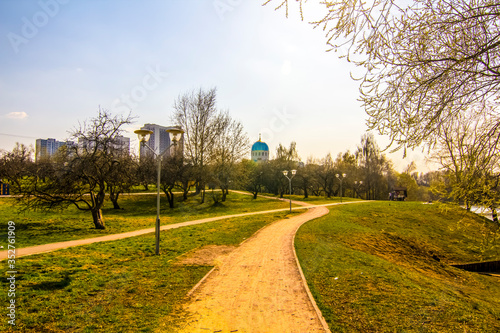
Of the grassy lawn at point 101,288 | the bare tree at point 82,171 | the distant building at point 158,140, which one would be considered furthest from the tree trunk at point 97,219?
the grassy lawn at point 101,288

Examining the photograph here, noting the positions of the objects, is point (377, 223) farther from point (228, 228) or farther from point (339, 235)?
point (228, 228)

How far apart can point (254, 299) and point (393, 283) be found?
473 cm

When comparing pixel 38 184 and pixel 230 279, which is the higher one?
pixel 38 184

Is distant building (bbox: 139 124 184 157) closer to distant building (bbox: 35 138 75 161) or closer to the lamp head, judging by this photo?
the lamp head

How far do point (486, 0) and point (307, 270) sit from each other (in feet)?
27.0

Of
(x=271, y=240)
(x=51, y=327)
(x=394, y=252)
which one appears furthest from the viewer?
(x=394, y=252)

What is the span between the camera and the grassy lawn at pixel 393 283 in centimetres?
598

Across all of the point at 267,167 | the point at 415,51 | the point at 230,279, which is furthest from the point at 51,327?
the point at 267,167

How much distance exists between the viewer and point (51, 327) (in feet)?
16.2

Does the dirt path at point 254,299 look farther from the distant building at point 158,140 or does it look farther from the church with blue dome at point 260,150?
the church with blue dome at point 260,150

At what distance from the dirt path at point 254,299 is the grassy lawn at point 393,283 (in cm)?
52

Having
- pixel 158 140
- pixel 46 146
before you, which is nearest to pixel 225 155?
pixel 158 140

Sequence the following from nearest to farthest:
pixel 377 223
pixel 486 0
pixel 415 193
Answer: pixel 486 0
pixel 377 223
pixel 415 193

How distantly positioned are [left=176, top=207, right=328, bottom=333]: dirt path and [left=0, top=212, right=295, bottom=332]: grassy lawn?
620 mm
